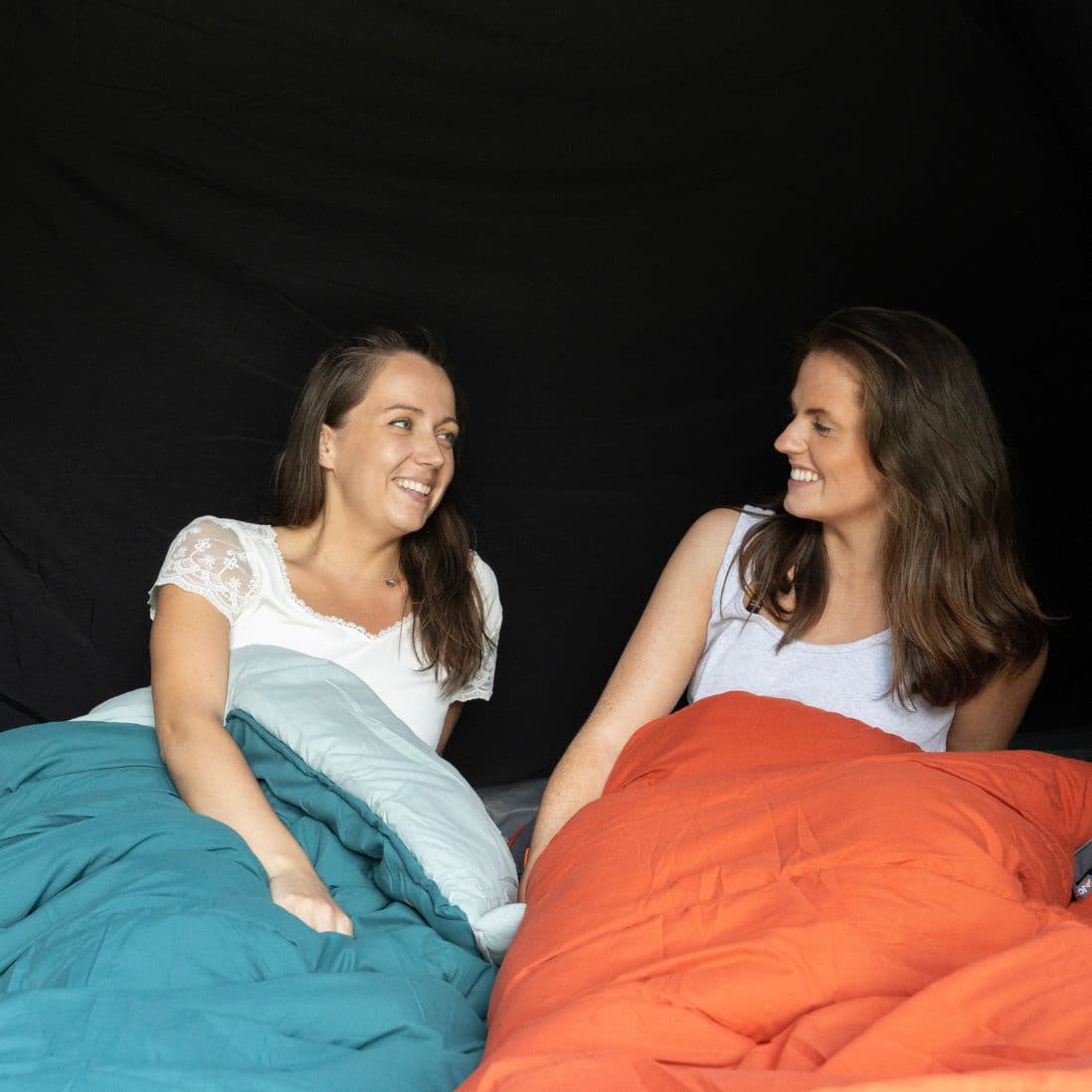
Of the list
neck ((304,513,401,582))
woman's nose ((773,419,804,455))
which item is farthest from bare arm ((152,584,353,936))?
woman's nose ((773,419,804,455))

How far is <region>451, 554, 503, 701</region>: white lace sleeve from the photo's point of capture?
2.35 metres

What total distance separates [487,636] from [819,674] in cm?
65

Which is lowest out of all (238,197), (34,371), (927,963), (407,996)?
(407,996)

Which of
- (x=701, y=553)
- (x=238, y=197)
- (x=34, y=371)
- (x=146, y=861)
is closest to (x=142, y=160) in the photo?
(x=238, y=197)

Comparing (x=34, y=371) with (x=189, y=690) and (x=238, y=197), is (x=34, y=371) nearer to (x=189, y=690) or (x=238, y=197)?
(x=238, y=197)

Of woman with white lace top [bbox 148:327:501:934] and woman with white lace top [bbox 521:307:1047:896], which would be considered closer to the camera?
woman with white lace top [bbox 521:307:1047:896]

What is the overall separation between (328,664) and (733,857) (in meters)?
0.80

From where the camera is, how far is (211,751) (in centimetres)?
176

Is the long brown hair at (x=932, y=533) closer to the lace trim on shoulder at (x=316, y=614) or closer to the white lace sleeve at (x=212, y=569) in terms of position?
the lace trim on shoulder at (x=316, y=614)

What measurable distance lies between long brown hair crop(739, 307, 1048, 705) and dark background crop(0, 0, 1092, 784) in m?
0.77

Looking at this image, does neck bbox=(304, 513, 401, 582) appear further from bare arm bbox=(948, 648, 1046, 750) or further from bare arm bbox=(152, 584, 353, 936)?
bare arm bbox=(948, 648, 1046, 750)

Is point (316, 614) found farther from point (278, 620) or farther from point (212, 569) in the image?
point (212, 569)

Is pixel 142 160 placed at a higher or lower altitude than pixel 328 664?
higher

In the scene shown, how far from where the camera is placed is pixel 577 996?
3.73 feet
